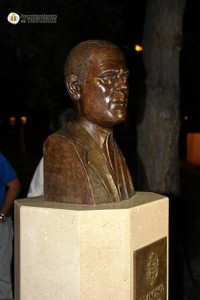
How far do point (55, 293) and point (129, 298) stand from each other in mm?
428

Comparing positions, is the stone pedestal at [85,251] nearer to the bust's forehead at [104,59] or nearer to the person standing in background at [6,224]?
the bust's forehead at [104,59]

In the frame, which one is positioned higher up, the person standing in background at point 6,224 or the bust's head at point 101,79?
the bust's head at point 101,79

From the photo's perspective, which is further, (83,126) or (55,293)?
(83,126)

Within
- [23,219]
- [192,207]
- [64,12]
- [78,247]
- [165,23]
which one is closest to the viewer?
[78,247]

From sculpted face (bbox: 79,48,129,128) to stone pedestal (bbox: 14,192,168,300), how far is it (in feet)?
1.82

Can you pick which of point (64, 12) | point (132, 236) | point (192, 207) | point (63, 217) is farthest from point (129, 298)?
point (192, 207)

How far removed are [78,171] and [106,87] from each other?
0.53 metres

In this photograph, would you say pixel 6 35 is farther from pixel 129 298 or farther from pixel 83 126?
pixel 129 298

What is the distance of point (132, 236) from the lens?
3002mm

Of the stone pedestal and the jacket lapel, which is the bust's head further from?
the stone pedestal

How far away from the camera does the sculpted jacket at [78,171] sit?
10.3 ft

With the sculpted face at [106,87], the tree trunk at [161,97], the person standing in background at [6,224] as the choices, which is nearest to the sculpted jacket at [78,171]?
the sculpted face at [106,87]

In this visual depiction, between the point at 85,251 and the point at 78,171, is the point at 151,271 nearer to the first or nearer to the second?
the point at 85,251

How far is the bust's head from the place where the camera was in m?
3.15
